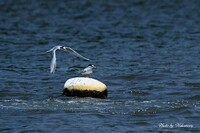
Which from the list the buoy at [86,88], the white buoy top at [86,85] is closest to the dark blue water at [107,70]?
the buoy at [86,88]

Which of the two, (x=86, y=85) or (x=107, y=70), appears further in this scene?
(x=107, y=70)

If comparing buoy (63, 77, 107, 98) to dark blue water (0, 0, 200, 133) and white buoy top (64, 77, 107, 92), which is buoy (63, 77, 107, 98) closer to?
white buoy top (64, 77, 107, 92)

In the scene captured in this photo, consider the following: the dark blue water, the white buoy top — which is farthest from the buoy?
the dark blue water

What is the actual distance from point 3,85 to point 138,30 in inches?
801

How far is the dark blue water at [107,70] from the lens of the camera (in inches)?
845

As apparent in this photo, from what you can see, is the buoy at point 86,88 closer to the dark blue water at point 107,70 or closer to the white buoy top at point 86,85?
the white buoy top at point 86,85

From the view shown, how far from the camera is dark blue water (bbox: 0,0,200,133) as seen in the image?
845 inches

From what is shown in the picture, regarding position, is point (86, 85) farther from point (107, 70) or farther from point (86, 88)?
point (107, 70)

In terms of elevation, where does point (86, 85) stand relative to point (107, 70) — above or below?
below

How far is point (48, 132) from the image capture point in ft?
65.8

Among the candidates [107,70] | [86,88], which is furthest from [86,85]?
[107,70]

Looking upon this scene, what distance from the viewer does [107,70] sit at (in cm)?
3094

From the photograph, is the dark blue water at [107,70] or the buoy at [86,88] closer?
the dark blue water at [107,70]

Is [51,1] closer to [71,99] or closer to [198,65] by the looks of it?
[198,65]
